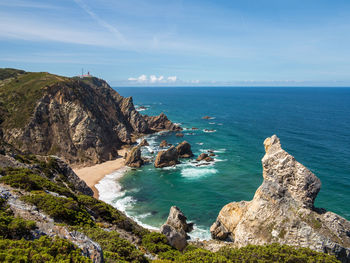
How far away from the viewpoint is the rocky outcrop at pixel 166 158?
69.9 meters

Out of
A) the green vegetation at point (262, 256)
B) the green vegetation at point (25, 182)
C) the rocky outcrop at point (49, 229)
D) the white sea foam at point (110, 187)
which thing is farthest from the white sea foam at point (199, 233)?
the rocky outcrop at point (49, 229)

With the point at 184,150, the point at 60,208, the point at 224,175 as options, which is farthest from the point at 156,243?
the point at 184,150

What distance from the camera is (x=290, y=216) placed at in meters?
25.6

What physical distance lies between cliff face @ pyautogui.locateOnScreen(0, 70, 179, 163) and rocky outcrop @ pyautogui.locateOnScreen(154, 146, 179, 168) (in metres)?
17.6

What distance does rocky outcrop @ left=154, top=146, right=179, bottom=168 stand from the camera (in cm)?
6988

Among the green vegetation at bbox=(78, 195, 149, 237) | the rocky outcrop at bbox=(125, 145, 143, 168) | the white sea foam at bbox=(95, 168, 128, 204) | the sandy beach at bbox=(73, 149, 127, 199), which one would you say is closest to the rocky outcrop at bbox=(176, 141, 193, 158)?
the rocky outcrop at bbox=(125, 145, 143, 168)

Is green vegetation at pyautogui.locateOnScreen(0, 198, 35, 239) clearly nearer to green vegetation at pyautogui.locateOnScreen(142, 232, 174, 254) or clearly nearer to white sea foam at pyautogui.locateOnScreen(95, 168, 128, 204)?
green vegetation at pyautogui.locateOnScreen(142, 232, 174, 254)

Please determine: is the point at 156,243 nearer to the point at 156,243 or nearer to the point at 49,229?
the point at 156,243

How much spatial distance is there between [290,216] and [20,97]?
8472cm

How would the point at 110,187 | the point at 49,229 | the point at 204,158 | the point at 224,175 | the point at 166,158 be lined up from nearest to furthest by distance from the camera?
1. the point at 49,229
2. the point at 110,187
3. the point at 224,175
4. the point at 166,158
5. the point at 204,158

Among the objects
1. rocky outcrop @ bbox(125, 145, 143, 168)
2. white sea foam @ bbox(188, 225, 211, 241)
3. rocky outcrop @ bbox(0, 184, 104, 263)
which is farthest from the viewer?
rocky outcrop @ bbox(125, 145, 143, 168)

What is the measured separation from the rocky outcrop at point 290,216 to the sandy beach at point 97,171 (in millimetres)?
41968

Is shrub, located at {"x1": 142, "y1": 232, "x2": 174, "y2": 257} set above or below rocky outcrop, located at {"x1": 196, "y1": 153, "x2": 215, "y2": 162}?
above

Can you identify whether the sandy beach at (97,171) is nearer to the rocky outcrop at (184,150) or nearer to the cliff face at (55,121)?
the cliff face at (55,121)
